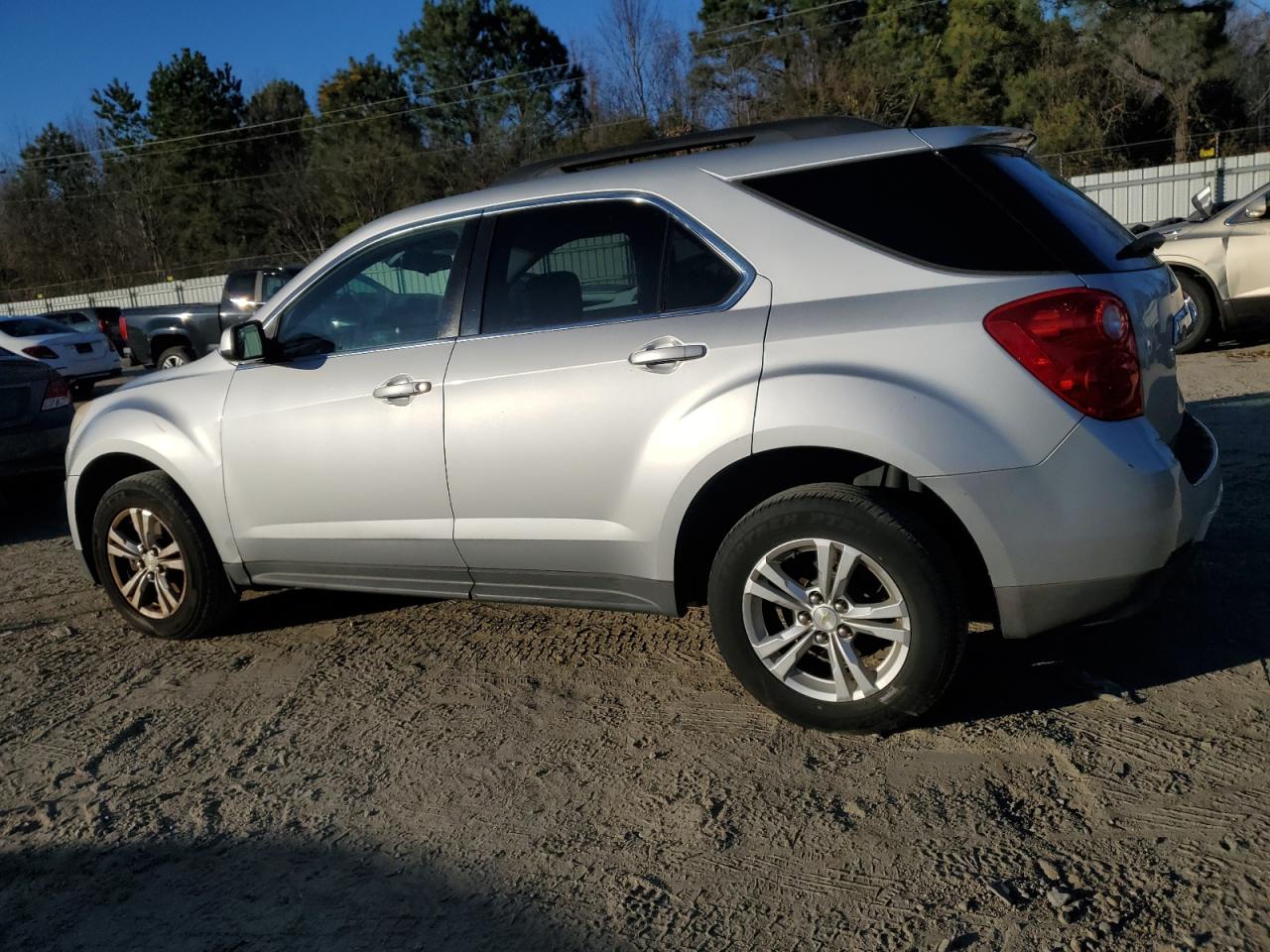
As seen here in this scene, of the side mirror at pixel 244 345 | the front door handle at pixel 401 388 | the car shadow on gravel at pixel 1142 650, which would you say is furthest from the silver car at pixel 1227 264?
the side mirror at pixel 244 345

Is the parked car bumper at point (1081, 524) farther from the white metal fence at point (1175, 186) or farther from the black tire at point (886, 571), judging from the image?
the white metal fence at point (1175, 186)

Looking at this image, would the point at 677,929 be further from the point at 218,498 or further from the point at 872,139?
the point at 218,498

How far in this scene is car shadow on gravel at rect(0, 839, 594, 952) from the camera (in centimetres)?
271

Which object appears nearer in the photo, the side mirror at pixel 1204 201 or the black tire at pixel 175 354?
the side mirror at pixel 1204 201

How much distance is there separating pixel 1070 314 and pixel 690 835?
180cm

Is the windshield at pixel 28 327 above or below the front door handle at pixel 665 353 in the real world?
below

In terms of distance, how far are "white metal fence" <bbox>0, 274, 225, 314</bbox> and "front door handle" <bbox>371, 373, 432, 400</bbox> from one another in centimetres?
3599

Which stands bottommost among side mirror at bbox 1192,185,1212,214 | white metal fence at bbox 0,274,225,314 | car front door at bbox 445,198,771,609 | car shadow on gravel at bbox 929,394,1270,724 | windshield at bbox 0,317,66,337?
white metal fence at bbox 0,274,225,314

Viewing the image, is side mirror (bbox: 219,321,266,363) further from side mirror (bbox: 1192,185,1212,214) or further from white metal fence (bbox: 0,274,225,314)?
white metal fence (bbox: 0,274,225,314)

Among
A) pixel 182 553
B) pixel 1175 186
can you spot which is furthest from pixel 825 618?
pixel 1175 186

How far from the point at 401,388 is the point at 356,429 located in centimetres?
28

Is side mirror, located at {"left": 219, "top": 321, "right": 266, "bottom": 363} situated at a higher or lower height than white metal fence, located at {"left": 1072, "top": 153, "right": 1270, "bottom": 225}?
higher

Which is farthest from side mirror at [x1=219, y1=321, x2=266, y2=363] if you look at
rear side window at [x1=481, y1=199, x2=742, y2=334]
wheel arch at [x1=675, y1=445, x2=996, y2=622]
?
wheel arch at [x1=675, y1=445, x2=996, y2=622]

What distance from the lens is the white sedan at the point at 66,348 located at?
18.2 m
